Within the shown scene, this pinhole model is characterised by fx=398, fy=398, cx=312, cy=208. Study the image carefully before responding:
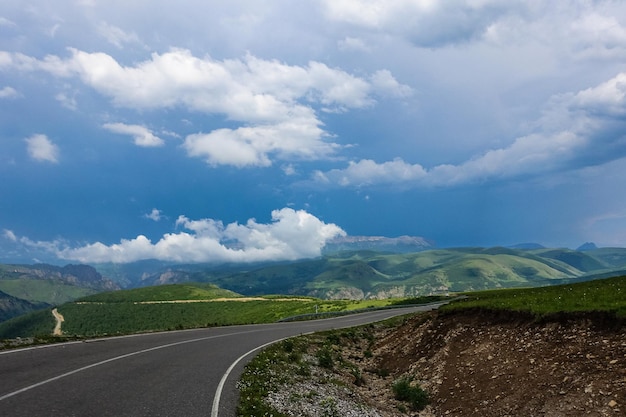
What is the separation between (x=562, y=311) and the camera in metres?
19.9

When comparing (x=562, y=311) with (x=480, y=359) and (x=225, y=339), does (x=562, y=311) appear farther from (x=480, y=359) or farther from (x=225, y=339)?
(x=225, y=339)

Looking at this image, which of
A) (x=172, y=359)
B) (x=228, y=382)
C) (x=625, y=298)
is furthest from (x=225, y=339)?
(x=625, y=298)

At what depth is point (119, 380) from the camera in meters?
16.1

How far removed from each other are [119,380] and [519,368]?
17.0m

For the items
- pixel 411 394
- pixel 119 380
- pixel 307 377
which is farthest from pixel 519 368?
pixel 119 380

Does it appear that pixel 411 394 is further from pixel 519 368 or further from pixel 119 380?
pixel 119 380

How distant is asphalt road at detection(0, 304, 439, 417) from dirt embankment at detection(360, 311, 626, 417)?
8.76 m

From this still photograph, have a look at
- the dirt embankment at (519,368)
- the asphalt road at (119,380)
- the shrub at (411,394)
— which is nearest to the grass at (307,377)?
the shrub at (411,394)

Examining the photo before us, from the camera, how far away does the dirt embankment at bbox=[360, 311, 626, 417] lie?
14.3 metres

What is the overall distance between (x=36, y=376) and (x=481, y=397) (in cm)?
1841

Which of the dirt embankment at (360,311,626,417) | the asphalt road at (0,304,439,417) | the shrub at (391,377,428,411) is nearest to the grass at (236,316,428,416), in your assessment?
the shrub at (391,377,428,411)

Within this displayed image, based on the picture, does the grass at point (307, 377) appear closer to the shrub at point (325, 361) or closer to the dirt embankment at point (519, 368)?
the shrub at point (325, 361)

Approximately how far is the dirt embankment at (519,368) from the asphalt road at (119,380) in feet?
28.7

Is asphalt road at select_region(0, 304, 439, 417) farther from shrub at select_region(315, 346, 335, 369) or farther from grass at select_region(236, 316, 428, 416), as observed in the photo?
shrub at select_region(315, 346, 335, 369)
